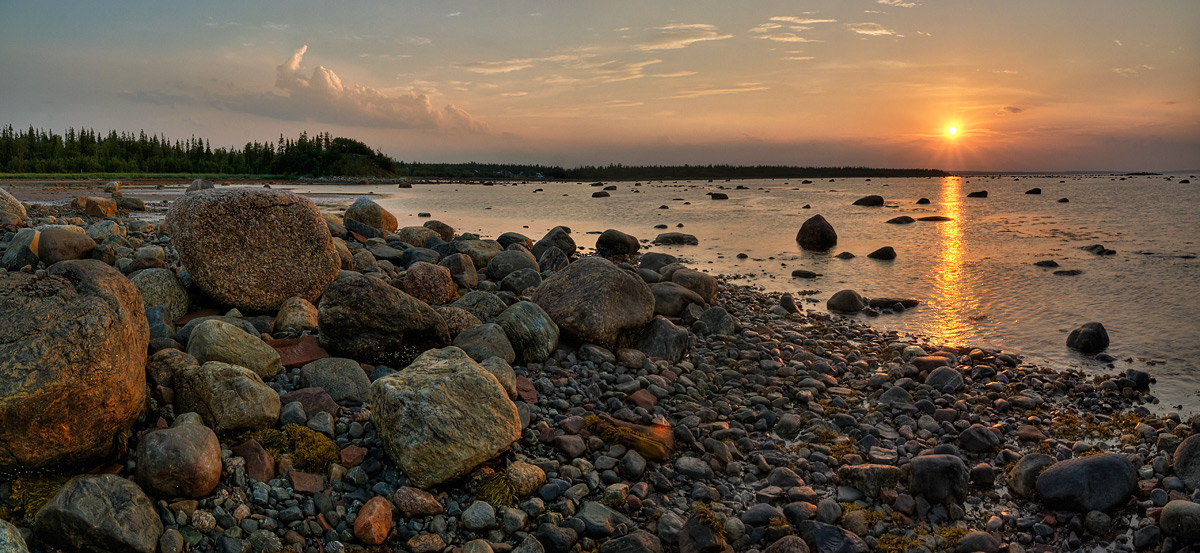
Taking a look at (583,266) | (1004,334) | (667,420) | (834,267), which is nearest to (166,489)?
(667,420)

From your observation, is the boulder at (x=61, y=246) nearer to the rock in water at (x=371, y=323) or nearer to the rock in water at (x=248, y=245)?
the rock in water at (x=248, y=245)

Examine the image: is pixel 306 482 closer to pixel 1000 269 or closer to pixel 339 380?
pixel 339 380

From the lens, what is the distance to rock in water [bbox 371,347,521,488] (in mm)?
5367

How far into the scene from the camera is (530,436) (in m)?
6.34

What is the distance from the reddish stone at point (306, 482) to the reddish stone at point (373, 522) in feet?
1.56

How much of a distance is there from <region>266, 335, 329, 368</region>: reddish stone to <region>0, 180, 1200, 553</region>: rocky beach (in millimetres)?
47

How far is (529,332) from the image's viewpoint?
8.51 meters

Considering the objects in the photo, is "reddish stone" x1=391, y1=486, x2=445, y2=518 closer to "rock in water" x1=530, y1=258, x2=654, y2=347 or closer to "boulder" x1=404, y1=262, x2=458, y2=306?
"rock in water" x1=530, y1=258, x2=654, y2=347

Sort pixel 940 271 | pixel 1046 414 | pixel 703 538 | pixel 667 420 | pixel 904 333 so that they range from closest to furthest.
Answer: pixel 703 538 < pixel 667 420 < pixel 1046 414 < pixel 904 333 < pixel 940 271

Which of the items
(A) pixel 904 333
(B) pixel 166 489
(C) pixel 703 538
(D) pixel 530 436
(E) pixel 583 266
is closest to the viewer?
(B) pixel 166 489

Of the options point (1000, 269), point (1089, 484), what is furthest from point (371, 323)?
point (1000, 269)

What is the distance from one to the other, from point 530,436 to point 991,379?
7071 millimetres

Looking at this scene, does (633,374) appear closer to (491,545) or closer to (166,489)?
(491,545)

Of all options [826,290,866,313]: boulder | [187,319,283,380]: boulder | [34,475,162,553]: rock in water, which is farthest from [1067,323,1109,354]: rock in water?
[34,475,162,553]: rock in water
